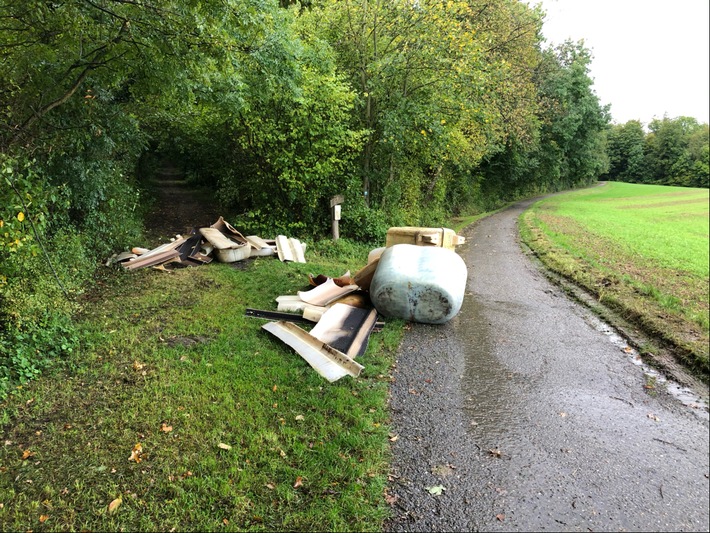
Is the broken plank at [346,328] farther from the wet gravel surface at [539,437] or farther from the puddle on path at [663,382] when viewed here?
the puddle on path at [663,382]

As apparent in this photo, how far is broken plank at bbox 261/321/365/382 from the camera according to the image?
16.7ft

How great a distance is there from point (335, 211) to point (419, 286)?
245 inches

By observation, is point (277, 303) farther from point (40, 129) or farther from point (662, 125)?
point (662, 125)

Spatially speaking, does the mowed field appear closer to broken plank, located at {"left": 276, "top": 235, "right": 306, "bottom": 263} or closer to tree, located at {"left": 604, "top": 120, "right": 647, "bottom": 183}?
tree, located at {"left": 604, "top": 120, "right": 647, "bottom": 183}

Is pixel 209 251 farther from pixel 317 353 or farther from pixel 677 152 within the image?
pixel 677 152

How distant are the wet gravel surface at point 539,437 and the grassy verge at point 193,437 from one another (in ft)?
1.26

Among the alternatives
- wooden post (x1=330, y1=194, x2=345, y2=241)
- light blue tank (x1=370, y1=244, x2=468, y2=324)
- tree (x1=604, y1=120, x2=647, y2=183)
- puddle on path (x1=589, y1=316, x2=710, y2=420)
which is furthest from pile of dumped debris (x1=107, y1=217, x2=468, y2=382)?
wooden post (x1=330, y1=194, x2=345, y2=241)

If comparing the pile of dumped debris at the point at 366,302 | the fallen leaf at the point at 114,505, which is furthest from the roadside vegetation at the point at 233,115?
the pile of dumped debris at the point at 366,302

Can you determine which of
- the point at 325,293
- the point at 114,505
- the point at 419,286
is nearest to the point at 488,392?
the point at 419,286

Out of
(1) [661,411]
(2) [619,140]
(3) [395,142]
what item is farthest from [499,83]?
(1) [661,411]

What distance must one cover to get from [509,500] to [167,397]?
11.0ft

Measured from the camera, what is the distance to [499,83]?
15.5 m

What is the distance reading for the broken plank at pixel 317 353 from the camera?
16.7 feet

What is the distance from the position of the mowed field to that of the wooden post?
5.79m
